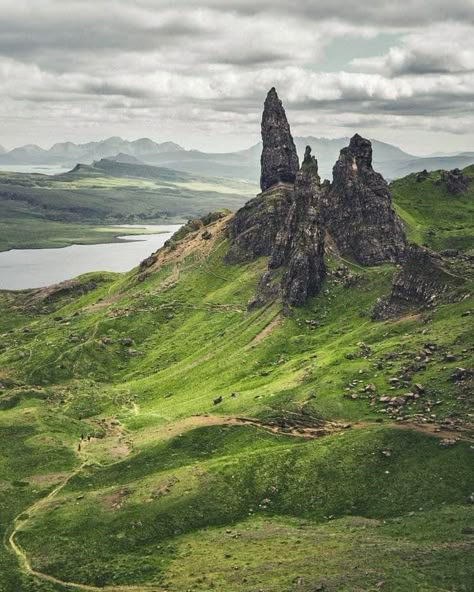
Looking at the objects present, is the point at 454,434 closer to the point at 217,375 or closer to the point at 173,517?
the point at 173,517

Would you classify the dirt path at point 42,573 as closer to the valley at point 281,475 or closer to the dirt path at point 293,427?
the valley at point 281,475

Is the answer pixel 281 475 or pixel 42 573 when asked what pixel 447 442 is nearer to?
pixel 281 475

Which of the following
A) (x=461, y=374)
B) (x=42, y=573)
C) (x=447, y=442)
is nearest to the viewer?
(x=42, y=573)

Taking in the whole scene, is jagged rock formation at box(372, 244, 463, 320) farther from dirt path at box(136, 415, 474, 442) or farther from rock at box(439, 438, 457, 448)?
rock at box(439, 438, 457, 448)

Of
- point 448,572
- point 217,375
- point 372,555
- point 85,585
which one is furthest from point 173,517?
point 217,375

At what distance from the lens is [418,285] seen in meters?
171

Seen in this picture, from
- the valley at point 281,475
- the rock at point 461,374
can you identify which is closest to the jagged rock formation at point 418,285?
the valley at point 281,475

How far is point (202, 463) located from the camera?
125 meters

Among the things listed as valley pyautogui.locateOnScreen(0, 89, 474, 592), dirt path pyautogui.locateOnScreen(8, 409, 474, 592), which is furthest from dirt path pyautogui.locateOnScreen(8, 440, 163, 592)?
valley pyautogui.locateOnScreen(0, 89, 474, 592)

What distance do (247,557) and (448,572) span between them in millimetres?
29388

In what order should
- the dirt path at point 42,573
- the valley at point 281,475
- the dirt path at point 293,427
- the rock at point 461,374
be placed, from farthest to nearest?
the rock at point 461,374
the dirt path at point 293,427
the dirt path at point 42,573
the valley at point 281,475

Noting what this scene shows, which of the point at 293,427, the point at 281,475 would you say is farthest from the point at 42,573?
the point at 293,427

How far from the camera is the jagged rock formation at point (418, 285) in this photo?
539 ft

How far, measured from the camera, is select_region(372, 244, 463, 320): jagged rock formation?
164250 millimetres
